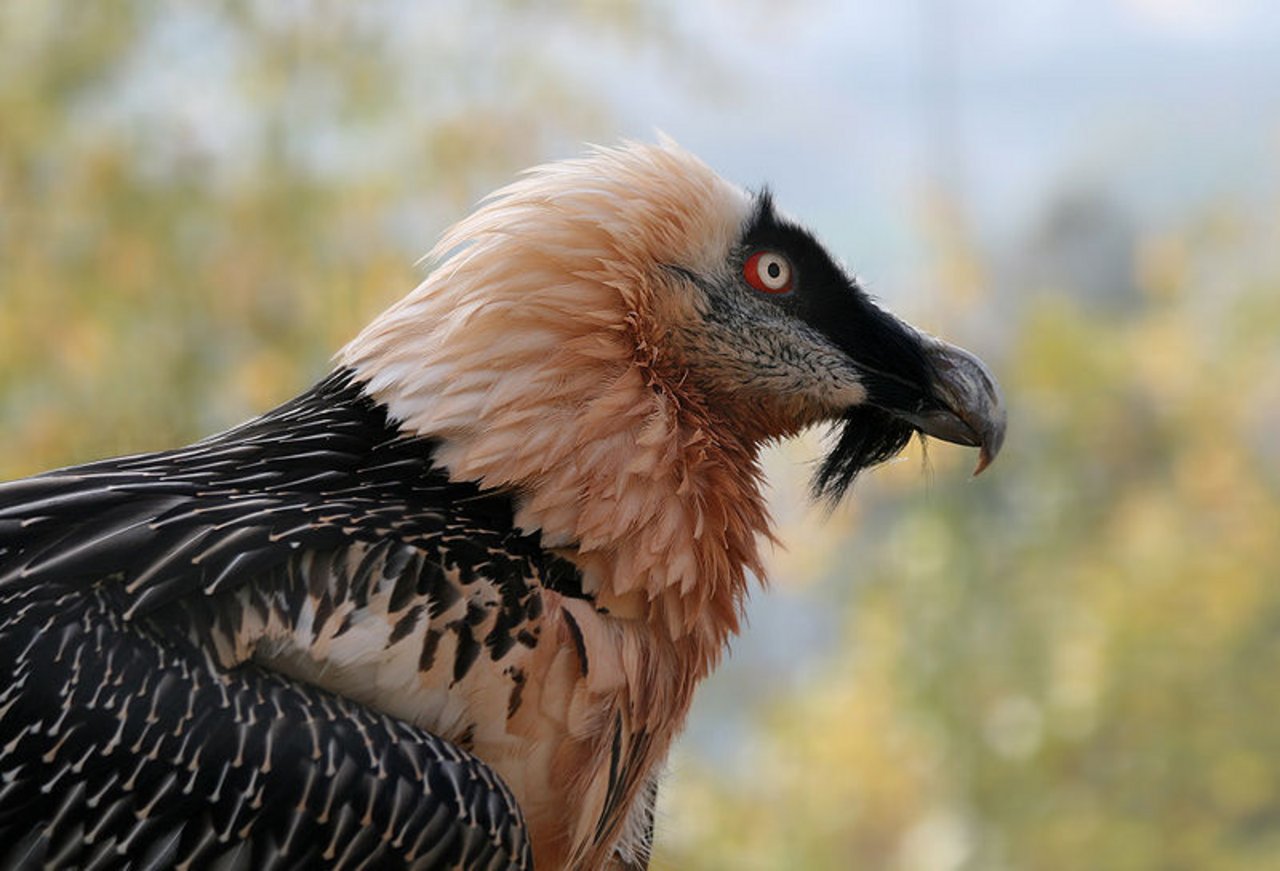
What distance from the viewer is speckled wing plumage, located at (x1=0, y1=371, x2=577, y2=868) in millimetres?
1568

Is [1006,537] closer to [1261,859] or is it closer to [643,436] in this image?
[1261,859]

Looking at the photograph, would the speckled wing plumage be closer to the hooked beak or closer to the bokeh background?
the hooked beak

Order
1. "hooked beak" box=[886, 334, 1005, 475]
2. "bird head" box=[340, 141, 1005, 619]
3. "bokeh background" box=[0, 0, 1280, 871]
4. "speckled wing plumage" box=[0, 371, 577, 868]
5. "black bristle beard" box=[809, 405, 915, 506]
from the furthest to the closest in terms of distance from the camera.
Result: "bokeh background" box=[0, 0, 1280, 871] < "black bristle beard" box=[809, 405, 915, 506] < "hooked beak" box=[886, 334, 1005, 475] < "bird head" box=[340, 141, 1005, 619] < "speckled wing plumage" box=[0, 371, 577, 868]

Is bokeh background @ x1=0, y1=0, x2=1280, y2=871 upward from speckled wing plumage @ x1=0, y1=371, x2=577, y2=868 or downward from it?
upward

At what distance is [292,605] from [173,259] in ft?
11.3

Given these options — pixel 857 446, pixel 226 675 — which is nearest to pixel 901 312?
pixel 857 446

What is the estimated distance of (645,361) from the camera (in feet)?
6.54

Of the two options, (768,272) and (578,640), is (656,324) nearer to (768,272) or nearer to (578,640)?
(768,272)

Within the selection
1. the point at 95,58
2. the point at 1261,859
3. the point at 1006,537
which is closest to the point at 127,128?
the point at 95,58

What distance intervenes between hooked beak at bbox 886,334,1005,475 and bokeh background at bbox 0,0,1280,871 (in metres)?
2.59

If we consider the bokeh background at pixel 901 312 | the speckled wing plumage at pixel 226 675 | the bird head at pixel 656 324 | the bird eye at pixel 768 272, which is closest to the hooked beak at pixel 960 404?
the bird head at pixel 656 324

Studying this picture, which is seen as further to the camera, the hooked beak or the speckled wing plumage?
the hooked beak

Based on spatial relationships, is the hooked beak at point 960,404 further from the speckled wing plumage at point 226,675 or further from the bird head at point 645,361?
the speckled wing plumage at point 226,675

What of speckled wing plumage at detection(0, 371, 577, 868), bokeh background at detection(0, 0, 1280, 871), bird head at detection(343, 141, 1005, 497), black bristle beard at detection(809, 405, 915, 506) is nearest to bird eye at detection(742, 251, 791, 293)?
bird head at detection(343, 141, 1005, 497)
